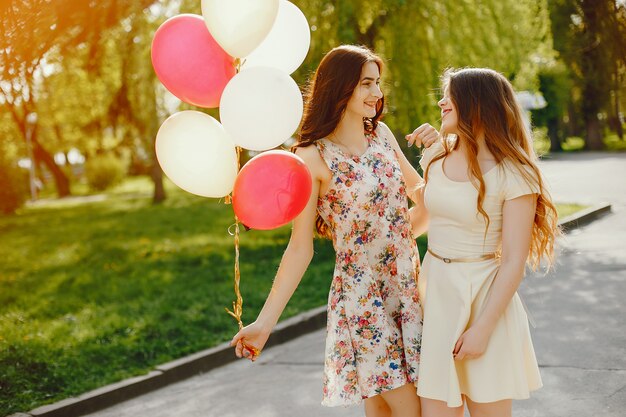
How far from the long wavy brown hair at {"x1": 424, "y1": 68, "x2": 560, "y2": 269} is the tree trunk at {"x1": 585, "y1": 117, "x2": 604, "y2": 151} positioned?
91.5 ft

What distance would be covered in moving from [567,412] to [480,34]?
6.97 meters

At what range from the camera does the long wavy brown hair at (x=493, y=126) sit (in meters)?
2.73

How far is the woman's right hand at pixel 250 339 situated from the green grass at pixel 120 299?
1559 mm

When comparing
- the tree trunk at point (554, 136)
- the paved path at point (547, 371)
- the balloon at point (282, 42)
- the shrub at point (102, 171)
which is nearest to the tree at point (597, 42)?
the paved path at point (547, 371)

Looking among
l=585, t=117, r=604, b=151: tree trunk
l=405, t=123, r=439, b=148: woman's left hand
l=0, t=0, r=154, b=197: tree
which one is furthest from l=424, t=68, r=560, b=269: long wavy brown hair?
l=585, t=117, r=604, b=151: tree trunk

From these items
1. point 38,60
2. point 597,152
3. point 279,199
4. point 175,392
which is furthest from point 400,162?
point 597,152

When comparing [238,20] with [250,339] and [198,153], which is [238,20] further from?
[250,339]

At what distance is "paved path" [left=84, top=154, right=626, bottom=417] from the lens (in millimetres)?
4395

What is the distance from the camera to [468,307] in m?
2.76

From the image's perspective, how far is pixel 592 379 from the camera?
4.58m

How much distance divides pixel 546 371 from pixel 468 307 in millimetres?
2436

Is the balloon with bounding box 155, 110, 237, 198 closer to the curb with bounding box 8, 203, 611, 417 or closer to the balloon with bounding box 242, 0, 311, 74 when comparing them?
the balloon with bounding box 242, 0, 311, 74

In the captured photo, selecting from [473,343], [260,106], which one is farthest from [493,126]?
[260,106]

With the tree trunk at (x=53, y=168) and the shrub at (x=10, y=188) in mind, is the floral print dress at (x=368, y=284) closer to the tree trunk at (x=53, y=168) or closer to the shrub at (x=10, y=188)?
the shrub at (x=10, y=188)
